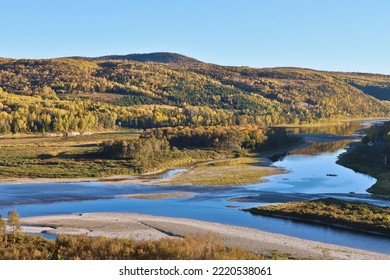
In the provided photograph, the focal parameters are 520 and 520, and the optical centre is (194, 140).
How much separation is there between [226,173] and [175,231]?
4121 centimetres

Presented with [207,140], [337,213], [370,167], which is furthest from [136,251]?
[207,140]

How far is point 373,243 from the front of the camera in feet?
142

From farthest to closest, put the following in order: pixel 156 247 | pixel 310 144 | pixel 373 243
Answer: pixel 310 144
pixel 373 243
pixel 156 247

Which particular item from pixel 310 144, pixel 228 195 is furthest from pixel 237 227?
pixel 310 144

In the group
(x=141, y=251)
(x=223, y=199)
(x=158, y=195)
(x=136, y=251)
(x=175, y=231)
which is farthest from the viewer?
(x=158, y=195)

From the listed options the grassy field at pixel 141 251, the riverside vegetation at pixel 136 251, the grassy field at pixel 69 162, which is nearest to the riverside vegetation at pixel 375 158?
the grassy field at pixel 69 162

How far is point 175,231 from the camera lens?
46094mm

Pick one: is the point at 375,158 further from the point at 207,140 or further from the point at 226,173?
the point at 207,140

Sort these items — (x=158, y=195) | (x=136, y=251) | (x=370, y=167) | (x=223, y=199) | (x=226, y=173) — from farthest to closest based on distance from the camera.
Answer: (x=370, y=167) → (x=226, y=173) → (x=158, y=195) → (x=223, y=199) → (x=136, y=251)

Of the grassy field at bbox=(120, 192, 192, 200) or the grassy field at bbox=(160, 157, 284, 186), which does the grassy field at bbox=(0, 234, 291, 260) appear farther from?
the grassy field at bbox=(160, 157, 284, 186)

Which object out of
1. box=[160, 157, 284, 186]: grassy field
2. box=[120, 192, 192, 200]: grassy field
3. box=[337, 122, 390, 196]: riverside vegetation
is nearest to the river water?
box=[120, 192, 192, 200]: grassy field

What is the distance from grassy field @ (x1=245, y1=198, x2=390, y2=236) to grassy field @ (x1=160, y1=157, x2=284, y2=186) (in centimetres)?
2053

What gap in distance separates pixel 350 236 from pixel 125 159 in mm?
56795

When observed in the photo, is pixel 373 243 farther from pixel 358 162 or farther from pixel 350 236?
pixel 358 162
